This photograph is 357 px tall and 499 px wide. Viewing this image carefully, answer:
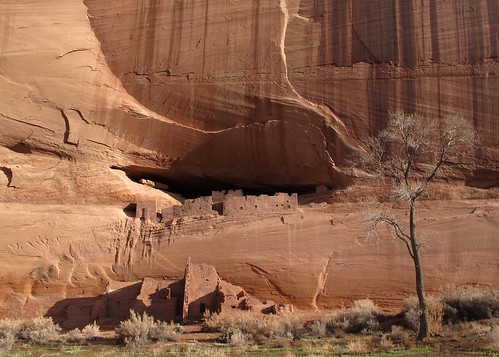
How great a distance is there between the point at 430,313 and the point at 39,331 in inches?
312

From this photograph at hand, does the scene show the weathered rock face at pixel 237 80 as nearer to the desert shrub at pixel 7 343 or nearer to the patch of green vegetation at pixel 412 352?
the desert shrub at pixel 7 343

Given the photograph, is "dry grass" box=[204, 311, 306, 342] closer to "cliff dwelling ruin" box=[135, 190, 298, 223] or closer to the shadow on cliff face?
the shadow on cliff face

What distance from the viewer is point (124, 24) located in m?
18.9

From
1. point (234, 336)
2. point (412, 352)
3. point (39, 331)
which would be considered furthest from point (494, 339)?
point (39, 331)

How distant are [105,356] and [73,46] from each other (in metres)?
11.1

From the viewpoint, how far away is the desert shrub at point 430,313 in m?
11.2

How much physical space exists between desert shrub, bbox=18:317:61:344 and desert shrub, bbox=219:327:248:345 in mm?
3602

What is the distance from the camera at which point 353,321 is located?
12.6 metres

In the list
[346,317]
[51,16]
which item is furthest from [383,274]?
[51,16]

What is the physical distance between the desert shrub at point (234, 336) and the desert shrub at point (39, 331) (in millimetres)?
3602

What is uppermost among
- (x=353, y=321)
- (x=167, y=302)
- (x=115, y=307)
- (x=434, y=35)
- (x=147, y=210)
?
(x=434, y=35)

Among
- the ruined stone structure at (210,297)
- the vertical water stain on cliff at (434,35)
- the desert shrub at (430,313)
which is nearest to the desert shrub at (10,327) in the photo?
the ruined stone structure at (210,297)

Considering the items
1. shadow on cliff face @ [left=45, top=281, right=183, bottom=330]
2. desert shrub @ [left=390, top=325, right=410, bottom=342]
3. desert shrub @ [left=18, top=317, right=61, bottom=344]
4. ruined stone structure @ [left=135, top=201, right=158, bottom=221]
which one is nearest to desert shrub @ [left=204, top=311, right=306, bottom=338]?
shadow on cliff face @ [left=45, top=281, right=183, bottom=330]

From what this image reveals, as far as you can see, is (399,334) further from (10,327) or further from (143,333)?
(10,327)
